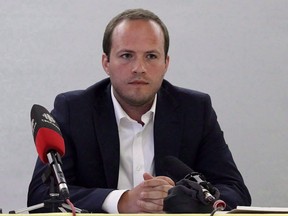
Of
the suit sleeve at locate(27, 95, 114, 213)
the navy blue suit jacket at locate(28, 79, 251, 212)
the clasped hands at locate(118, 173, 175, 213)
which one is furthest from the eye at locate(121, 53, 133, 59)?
the clasped hands at locate(118, 173, 175, 213)

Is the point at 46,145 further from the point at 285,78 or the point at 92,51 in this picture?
the point at 285,78

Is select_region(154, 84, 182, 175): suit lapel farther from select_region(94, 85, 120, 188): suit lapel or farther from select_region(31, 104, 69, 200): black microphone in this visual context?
select_region(31, 104, 69, 200): black microphone

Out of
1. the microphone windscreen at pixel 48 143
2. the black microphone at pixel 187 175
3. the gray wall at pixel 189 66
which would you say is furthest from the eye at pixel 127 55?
the microphone windscreen at pixel 48 143

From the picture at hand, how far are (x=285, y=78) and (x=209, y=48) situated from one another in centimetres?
45

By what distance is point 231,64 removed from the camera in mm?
3637

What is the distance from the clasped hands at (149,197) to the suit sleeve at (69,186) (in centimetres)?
9

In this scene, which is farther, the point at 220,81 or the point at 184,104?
the point at 220,81

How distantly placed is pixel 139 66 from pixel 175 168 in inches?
18.2

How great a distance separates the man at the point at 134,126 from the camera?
8.80ft

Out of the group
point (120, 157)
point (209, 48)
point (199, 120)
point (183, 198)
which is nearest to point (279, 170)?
point (209, 48)

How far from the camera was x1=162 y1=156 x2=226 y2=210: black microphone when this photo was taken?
5.71 feet

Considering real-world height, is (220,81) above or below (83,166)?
above

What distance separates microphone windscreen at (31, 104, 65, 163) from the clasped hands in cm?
64

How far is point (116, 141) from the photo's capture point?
2.71 meters
